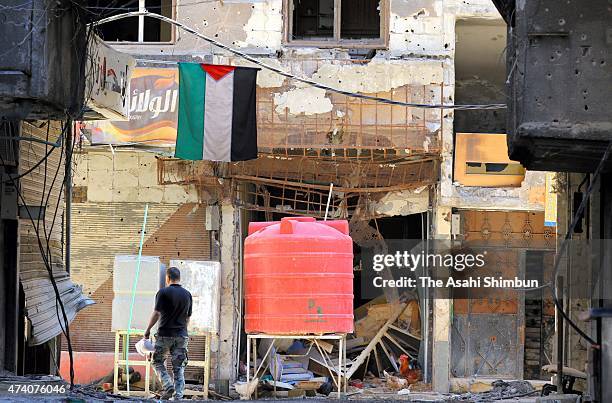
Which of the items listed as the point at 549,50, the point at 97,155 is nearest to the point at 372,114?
the point at 97,155

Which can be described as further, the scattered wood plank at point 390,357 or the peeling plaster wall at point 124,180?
the scattered wood plank at point 390,357

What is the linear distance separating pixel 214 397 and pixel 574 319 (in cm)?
850

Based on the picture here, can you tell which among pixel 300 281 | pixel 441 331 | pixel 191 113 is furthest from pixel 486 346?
pixel 191 113

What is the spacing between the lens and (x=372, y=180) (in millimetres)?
21734

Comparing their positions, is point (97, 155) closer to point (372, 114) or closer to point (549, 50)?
point (372, 114)

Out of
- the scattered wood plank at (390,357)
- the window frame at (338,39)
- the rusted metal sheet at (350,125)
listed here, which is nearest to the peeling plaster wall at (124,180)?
the rusted metal sheet at (350,125)

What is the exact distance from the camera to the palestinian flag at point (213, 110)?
59.6 feet

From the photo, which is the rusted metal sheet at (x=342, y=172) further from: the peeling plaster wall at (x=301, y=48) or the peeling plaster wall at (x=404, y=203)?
the peeling plaster wall at (x=301, y=48)

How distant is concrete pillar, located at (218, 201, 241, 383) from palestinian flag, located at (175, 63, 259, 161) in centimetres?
321

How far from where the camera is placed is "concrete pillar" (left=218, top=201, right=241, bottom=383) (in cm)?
2103

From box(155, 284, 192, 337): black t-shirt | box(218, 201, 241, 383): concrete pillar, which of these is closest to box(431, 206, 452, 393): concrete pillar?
box(218, 201, 241, 383): concrete pillar

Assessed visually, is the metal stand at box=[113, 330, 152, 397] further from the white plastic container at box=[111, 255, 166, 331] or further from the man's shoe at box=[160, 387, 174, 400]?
the man's shoe at box=[160, 387, 174, 400]

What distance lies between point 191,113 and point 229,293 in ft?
13.7

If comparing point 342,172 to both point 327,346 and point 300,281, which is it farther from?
point 300,281
